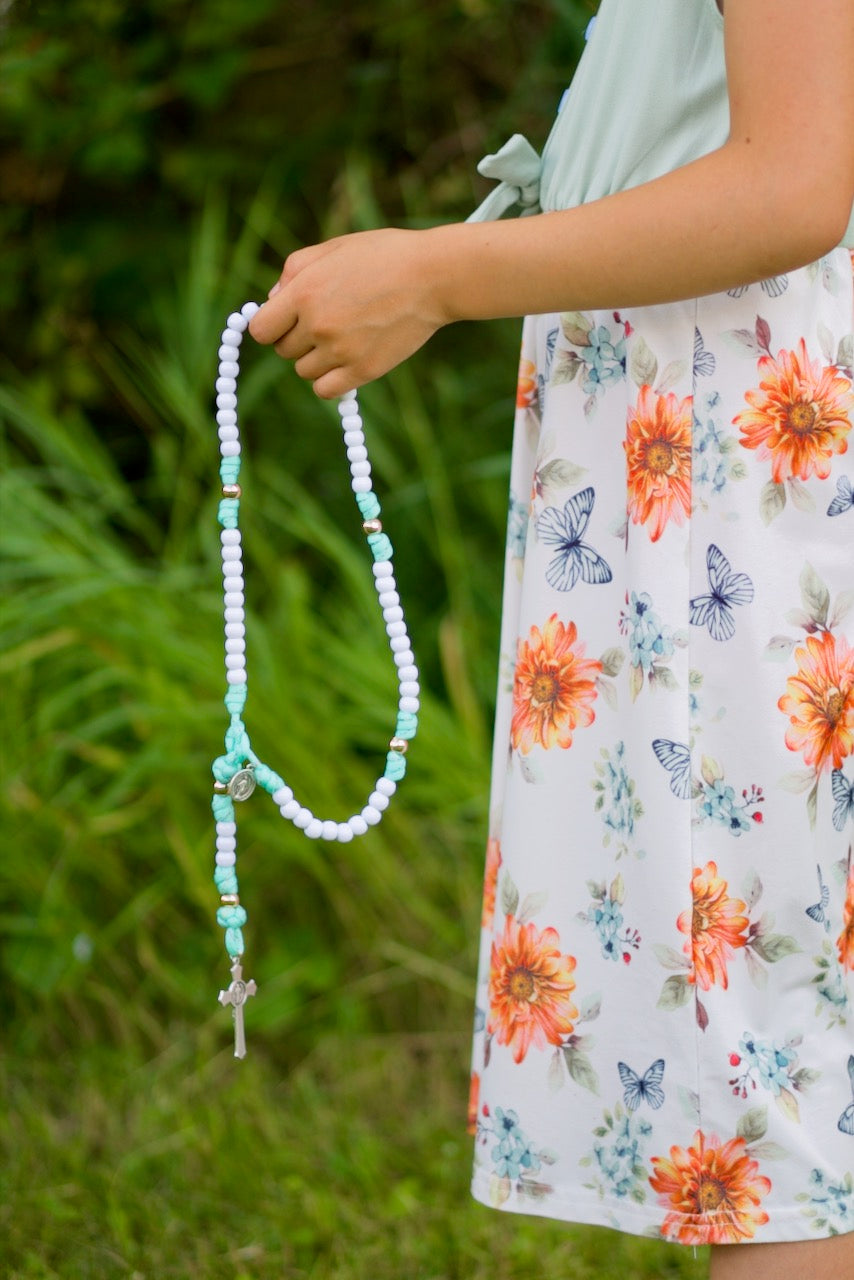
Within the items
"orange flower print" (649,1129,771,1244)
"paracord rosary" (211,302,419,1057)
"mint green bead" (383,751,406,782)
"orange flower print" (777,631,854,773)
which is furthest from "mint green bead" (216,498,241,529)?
"orange flower print" (649,1129,771,1244)

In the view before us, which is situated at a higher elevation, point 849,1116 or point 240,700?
point 240,700

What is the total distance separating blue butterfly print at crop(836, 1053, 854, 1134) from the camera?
0.98 metres

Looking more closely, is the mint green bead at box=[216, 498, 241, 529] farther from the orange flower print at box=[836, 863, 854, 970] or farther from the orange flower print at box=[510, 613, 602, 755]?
the orange flower print at box=[836, 863, 854, 970]

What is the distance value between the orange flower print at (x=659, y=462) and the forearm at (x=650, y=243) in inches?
4.3

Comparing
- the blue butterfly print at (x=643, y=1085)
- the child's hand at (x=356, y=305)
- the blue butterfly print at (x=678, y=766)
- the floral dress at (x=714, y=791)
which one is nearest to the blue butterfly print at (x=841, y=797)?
the floral dress at (x=714, y=791)

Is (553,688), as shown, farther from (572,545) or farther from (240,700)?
(240,700)

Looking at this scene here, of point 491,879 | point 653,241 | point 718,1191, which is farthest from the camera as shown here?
point 491,879

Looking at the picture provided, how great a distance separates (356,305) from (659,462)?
9.0 inches

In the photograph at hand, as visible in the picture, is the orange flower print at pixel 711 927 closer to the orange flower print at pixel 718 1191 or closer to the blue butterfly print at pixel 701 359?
the orange flower print at pixel 718 1191

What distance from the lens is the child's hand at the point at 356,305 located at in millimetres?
929

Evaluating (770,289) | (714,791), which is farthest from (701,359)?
(714,791)

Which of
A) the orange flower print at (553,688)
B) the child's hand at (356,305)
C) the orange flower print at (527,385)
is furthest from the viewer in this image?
the orange flower print at (527,385)

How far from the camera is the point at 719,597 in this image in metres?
0.97

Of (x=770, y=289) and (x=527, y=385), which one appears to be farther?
(x=527, y=385)
